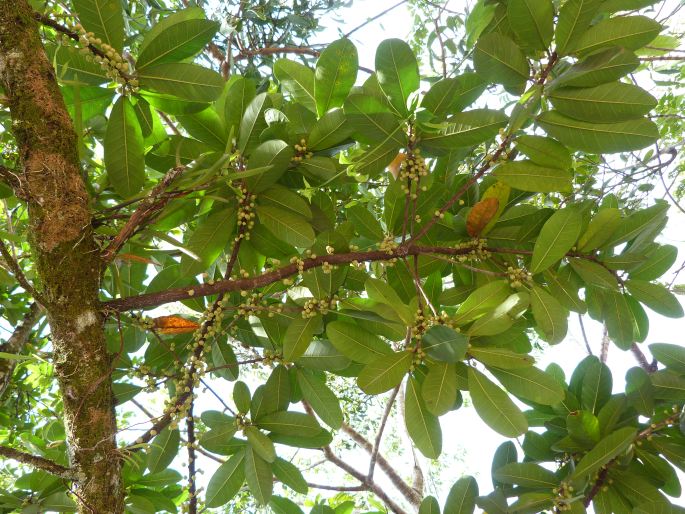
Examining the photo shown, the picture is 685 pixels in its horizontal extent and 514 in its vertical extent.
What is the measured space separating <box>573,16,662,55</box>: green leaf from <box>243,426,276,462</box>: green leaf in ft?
3.77

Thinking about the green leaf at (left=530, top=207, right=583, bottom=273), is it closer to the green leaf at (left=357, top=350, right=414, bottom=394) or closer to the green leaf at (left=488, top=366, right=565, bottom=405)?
the green leaf at (left=488, top=366, right=565, bottom=405)

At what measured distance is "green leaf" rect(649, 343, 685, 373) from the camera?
170cm

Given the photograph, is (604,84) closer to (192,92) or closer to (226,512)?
(192,92)

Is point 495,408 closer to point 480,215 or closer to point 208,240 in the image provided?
point 480,215

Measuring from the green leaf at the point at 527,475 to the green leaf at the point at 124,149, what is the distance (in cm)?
124

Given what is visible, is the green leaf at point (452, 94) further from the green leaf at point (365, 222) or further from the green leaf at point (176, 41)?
the green leaf at point (176, 41)

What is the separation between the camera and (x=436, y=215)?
1.38m

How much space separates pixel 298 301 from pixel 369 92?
→ 0.54m

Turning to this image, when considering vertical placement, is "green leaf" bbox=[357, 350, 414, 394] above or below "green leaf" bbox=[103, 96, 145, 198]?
below

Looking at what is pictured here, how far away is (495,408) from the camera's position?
1307mm

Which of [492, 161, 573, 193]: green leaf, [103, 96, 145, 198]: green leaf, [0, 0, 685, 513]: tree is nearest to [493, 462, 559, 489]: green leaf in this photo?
[0, 0, 685, 513]: tree

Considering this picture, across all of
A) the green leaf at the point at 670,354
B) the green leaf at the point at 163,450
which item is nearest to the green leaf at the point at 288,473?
the green leaf at the point at 163,450

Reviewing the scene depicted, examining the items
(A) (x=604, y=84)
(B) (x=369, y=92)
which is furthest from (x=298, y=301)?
(A) (x=604, y=84)

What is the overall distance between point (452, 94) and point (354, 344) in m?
0.60
